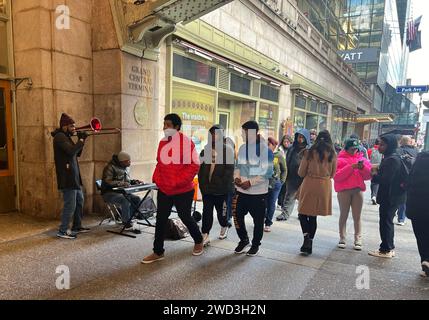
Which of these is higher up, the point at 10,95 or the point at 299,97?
the point at 299,97

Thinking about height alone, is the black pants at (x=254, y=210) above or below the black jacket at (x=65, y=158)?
below

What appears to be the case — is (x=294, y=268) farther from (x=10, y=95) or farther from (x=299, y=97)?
(x=299, y=97)

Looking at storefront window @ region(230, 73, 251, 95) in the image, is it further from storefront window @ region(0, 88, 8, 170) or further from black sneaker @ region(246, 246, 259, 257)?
black sneaker @ region(246, 246, 259, 257)

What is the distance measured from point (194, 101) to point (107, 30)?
8.05 feet

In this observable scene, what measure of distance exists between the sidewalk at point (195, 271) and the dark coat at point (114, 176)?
722 millimetres

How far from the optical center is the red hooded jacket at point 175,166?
11.6 feet

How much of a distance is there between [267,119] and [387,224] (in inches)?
278

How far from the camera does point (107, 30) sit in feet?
17.1

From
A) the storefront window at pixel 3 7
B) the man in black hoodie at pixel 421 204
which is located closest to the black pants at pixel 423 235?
the man in black hoodie at pixel 421 204

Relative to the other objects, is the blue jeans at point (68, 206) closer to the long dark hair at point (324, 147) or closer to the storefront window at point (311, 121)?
the long dark hair at point (324, 147)
